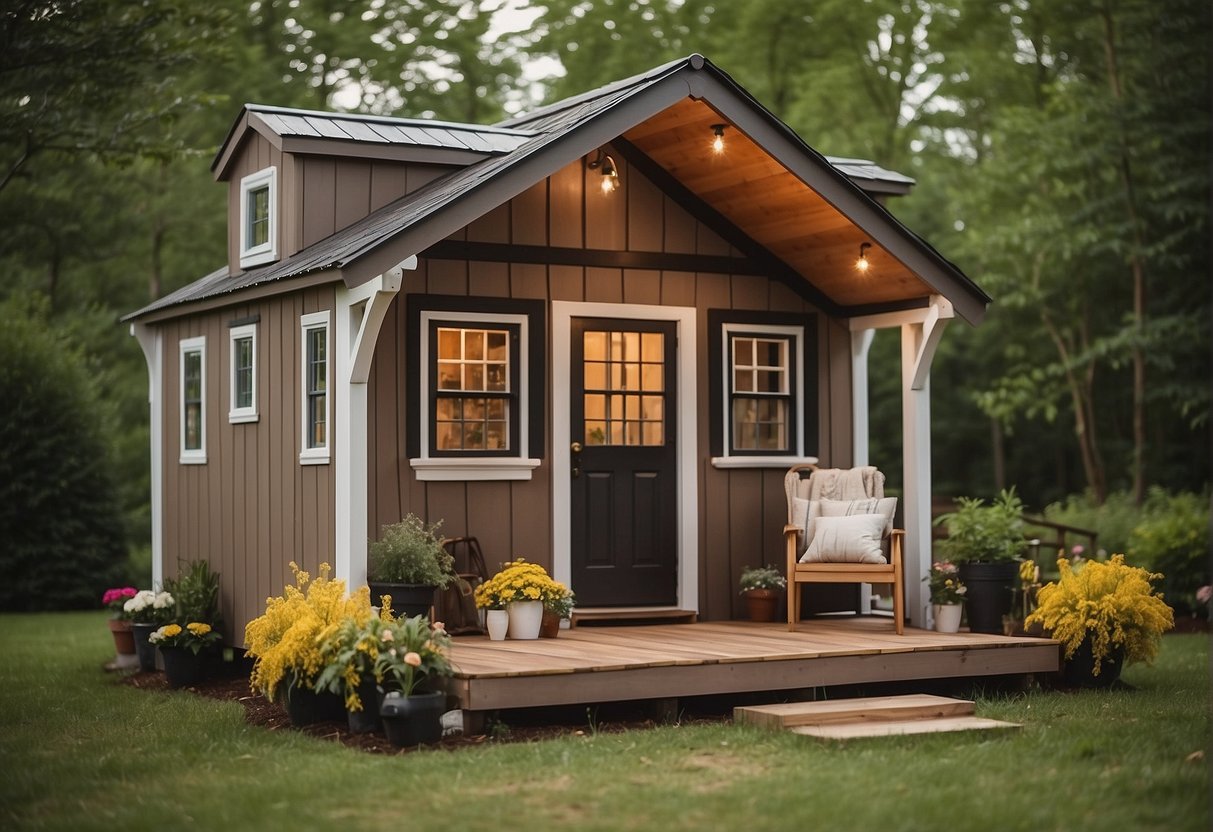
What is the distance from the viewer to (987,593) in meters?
9.85

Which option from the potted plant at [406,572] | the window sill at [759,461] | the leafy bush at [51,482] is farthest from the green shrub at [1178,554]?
the leafy bush at [51,482]

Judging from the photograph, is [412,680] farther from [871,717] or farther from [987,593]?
[987,593]

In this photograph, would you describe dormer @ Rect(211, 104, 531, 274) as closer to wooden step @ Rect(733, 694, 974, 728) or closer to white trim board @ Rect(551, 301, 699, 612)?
white trim board @ Rect(551, 301, 699, 612)

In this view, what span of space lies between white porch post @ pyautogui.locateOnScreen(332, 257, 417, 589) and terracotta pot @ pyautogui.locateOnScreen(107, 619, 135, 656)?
9.73 feet

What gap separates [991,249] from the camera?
19.2m

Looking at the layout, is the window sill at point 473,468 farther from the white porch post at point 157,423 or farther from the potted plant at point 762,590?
the white porch post at point 157,423

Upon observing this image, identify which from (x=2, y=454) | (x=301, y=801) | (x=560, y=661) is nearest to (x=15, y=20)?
(x=2, y=454)

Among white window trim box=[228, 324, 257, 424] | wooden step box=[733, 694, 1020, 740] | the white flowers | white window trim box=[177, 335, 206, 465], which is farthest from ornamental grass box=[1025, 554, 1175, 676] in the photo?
white window trim box=[177, 335, 206, 465]

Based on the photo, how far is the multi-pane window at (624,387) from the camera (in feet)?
33.2

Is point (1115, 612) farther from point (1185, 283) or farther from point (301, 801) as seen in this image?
point (1185, 283)

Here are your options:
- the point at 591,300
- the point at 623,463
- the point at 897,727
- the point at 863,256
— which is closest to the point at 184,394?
the point at 591,300

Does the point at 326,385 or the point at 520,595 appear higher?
the point at 326,385

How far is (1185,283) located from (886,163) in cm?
534

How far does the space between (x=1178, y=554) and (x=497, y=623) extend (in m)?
7.67
